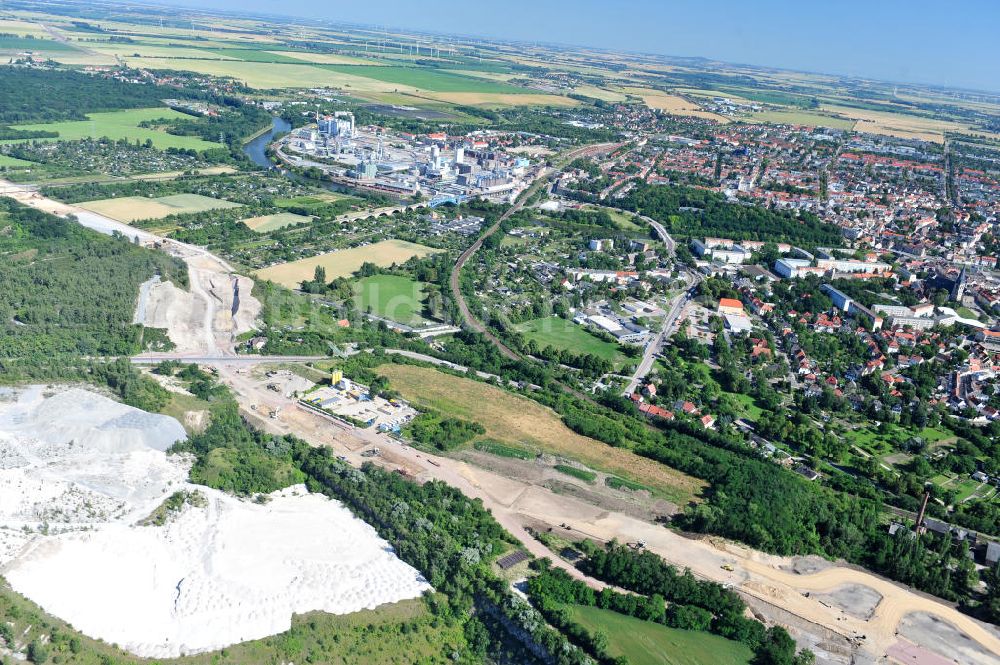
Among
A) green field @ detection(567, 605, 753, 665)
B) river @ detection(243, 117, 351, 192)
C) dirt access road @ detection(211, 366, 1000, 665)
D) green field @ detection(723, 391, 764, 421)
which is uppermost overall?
river @ detection(243, 117, 351, 192)

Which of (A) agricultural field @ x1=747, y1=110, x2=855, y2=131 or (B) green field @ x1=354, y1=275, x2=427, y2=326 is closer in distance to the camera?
(B) green field @ x1=354, y1=275, x2=427, y2=326

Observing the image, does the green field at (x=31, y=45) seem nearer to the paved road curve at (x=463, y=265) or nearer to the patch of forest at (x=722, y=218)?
the paved road curve at (x=463, y=265)

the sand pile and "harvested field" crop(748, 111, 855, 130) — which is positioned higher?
"harvested field" crop(748, 111, 855, 130)

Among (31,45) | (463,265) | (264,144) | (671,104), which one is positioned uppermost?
(671,104)

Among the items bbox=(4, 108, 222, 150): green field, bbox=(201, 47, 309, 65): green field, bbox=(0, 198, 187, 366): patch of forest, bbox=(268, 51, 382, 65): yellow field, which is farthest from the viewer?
bbox=(268, 51, 382, 65): yellow field

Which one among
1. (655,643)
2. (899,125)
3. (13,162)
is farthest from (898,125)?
(655,643)

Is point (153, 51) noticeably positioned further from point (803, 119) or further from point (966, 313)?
point (966, 313)

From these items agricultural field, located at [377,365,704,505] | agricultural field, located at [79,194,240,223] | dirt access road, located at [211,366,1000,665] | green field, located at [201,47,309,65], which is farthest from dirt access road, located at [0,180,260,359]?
green field, located at [201,47,309,65]

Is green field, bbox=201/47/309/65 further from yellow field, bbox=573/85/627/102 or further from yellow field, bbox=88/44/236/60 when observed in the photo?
yellow field, bbox=573/85/627/102
